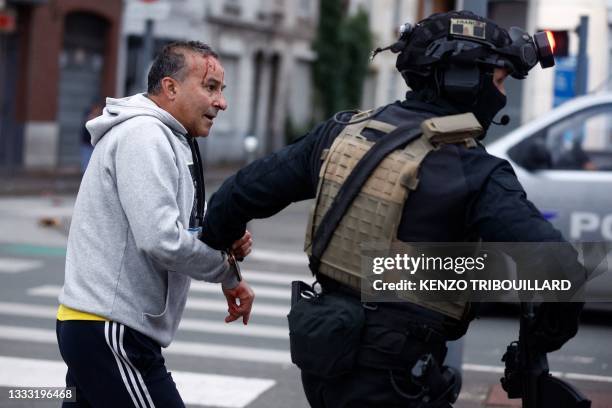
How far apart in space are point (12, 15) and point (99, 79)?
411 cm

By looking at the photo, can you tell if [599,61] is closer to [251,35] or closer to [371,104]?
[251,35]

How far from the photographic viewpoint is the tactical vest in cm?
307

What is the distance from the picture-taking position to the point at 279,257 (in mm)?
14477

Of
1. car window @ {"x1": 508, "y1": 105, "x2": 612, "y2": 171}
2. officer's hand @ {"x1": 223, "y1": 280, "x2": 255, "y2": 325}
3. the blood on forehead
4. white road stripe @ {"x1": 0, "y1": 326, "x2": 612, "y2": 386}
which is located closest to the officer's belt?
officer's hand @ {"x1": 223, "y1": 280, "x2": 255, "y2": 325}

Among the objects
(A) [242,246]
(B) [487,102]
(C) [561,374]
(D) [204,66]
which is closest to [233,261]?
(A) [242,246]

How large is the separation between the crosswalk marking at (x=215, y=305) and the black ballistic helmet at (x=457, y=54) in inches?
→ 278

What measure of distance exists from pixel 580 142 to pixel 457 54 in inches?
267

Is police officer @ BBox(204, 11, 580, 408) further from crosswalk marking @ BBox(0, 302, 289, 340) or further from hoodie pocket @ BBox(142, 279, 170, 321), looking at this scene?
crosswalk marking @ BBox(0, 302, 289, 340)

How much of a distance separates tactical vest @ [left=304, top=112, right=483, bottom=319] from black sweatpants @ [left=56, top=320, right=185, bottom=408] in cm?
80

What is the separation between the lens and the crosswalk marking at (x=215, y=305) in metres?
10.4

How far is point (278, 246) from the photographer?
15750 millimetres

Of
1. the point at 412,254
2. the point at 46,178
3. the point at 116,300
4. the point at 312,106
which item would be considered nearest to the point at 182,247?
the point at 116,300

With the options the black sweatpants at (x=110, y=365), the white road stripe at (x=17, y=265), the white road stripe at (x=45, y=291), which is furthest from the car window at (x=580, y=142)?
the black sweatpants at (x=110, y=365)
